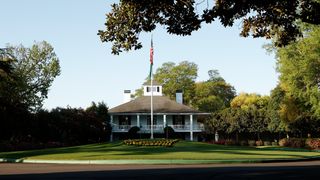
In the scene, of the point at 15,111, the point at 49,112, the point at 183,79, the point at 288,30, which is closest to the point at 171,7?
the point at 288,30

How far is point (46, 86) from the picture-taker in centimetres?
6819

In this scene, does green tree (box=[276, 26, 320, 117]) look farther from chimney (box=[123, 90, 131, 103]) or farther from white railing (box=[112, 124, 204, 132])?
chimney (box=[123, 90, 131, 103])

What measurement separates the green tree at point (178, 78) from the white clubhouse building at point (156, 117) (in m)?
31.1

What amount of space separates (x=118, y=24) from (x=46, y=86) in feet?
188

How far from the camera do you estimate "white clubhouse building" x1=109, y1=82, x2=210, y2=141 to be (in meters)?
66.4

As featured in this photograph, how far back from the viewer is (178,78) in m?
103

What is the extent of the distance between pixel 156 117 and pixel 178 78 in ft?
115

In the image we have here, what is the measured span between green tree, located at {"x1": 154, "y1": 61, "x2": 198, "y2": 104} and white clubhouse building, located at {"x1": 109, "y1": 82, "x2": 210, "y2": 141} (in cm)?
3112

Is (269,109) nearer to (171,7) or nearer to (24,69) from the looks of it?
(24,69)

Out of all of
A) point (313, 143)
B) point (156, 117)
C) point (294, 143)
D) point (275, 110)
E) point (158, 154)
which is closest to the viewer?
point (158, 154)

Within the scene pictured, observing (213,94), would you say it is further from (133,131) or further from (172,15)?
(172,15)

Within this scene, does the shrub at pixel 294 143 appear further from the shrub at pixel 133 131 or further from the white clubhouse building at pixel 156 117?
the shrub at pixel 133 131

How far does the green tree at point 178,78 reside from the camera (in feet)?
334

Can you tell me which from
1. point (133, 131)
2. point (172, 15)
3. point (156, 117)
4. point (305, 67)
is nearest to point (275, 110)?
point (156, 117)
